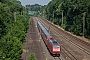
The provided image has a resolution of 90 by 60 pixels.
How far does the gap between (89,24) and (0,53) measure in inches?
1964

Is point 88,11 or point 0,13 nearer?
point 0,13

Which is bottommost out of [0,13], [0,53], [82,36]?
[82,36]

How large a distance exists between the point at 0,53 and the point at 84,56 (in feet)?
79.6

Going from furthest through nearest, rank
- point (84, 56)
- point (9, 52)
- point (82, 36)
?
point (82, 36) < point (84, 56) < point (9, 52)

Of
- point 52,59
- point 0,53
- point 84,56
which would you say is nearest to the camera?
point 0,53

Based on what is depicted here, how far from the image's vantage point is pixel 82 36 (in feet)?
260

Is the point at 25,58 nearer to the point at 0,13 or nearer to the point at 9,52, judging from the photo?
the point at 0,13

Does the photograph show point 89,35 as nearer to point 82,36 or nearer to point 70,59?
point 82,36

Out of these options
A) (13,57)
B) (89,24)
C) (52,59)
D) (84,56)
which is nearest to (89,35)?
(89,24)

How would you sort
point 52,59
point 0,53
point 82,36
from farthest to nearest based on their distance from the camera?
point 82,36, point 52,59, point 0,53

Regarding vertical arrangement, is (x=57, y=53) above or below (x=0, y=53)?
below

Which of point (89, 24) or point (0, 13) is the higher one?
point (0, 13)

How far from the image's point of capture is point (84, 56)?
47281 mm

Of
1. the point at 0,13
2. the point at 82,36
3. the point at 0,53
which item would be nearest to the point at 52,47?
the point at 0,13
